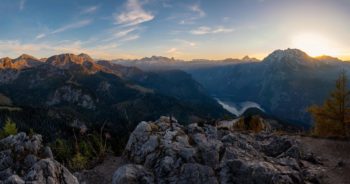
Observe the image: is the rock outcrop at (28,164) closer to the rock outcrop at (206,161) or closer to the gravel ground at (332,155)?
A: the rock outcrop at (206,161)

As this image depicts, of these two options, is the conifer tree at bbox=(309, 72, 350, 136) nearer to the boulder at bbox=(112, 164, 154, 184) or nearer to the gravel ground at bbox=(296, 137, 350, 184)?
the gravel ground at bbox=(296, 137, 350, 184)

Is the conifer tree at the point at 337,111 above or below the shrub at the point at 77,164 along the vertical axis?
above

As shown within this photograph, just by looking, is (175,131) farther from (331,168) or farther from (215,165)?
(331,168)

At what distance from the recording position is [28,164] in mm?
36438

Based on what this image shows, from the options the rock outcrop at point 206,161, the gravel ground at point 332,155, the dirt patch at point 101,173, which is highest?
the rock outcrop at point 206,161

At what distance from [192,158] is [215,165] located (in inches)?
104

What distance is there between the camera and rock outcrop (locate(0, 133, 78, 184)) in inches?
1176

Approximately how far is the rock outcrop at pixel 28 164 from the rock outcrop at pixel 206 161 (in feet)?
20.5

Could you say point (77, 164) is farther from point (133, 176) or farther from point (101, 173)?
point (133, 176)

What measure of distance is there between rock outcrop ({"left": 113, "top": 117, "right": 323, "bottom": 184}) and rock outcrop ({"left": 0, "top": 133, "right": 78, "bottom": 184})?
6238 mm

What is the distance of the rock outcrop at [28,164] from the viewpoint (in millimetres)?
29859

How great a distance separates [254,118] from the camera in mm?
74188

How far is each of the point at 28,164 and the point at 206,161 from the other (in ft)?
62.8

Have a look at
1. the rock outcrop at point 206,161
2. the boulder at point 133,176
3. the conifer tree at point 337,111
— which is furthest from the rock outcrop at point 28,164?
the conifer tree at point 337,111
